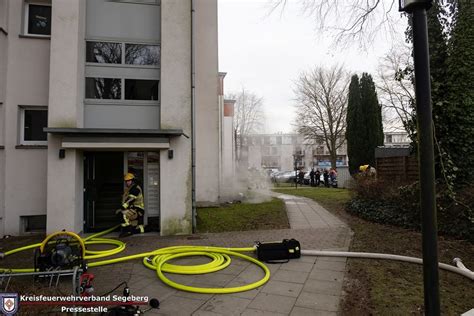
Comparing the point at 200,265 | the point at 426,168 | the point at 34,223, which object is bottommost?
the point at 200,265

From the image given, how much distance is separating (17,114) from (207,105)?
7336mm

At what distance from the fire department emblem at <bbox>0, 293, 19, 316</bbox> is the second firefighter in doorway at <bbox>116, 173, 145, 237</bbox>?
490cm

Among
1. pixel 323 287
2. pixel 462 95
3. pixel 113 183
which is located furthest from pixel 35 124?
pixel 462 95

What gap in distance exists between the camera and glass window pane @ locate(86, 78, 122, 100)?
8.44 metres

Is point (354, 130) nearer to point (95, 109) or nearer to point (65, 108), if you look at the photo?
point (95, 109)

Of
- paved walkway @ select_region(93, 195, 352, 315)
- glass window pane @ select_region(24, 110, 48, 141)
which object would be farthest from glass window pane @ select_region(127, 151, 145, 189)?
glass window pane @ select_region(24, 110, 48, 141)

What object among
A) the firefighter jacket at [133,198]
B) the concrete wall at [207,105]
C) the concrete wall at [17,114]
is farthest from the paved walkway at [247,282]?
the concrete wall at [207,105]

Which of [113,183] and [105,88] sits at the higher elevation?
[105,88]

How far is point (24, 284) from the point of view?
4.45 meters

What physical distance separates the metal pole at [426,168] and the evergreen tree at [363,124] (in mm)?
19929

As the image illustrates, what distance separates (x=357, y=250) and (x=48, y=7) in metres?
11.2

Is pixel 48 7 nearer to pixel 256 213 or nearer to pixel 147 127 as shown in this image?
pixel 147 127

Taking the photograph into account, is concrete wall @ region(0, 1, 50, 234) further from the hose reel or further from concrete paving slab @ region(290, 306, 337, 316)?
concrete paving slab @ region(290, 306, 337, 316)

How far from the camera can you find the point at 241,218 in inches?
406
